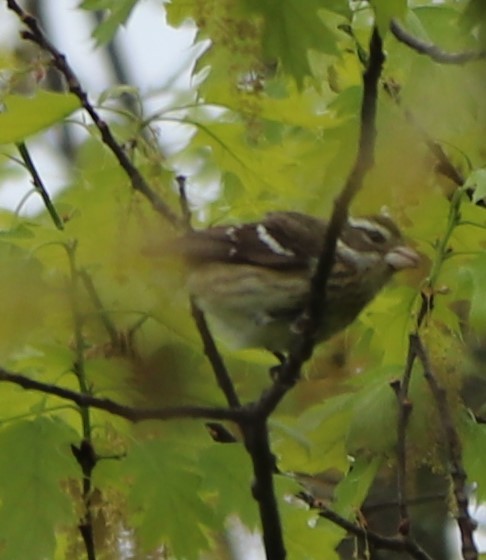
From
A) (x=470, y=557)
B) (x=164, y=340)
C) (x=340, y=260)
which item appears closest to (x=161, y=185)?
(x=164, y=340)

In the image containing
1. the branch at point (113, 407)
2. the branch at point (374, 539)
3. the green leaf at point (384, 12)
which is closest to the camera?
the green leaf at point (384, 12)

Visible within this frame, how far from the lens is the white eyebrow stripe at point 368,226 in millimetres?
2631

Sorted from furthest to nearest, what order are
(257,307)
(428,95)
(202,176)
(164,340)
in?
(202,176) < (257,307) < (428,95) < (164,340)

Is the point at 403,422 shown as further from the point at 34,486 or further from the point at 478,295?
the point at 34,486

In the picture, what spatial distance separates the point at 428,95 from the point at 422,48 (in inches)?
11.6

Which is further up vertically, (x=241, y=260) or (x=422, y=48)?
(x=422, y=48)

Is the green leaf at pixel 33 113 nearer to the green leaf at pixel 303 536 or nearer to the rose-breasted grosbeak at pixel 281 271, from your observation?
the rose-breasted grosbeak at pixel 281 271

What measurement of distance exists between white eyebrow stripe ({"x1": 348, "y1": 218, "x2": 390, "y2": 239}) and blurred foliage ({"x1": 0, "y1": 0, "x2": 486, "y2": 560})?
0.08 metres

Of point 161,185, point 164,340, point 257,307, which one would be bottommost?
point 257,307

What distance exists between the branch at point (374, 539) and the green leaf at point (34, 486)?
585 millimetres

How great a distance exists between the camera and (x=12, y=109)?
7.14ft

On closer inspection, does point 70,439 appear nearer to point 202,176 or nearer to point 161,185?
point 161,185

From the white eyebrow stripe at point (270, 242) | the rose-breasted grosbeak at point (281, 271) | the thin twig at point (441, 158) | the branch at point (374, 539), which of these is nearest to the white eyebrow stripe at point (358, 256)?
the rose-breasted grosbeak at point (281, 271)

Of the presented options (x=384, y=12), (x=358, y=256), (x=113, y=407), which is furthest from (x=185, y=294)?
(x=384, y=12)
